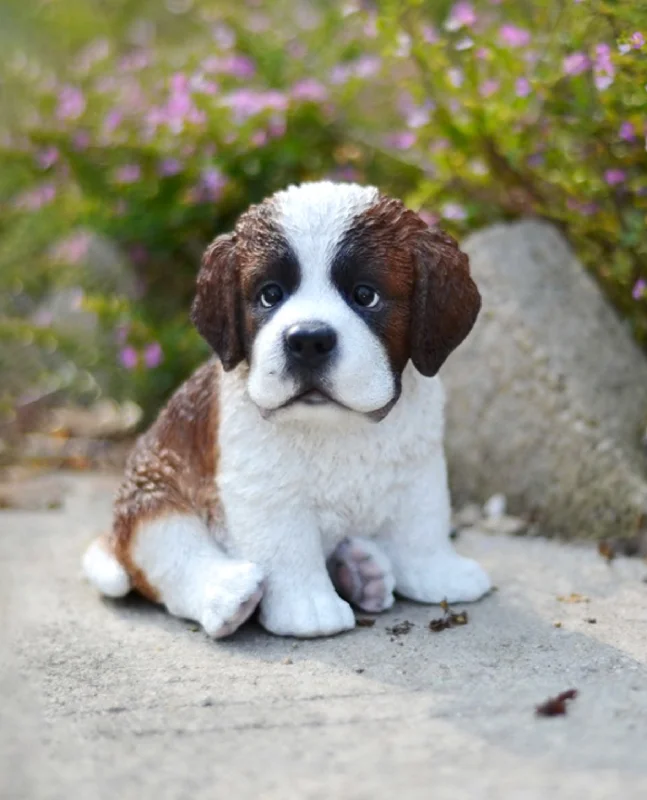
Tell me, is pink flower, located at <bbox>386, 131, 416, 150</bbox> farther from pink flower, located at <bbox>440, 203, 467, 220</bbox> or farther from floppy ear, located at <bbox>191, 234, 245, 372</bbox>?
floppy ear, located at <bbox>191, 234, 245, 372</bbox>

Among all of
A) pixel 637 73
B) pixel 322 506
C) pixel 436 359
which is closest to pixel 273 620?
pixel 322 506

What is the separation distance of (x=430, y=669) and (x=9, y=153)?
3878 mm

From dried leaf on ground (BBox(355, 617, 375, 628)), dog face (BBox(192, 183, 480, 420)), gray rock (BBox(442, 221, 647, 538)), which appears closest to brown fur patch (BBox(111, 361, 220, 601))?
dog face (BBox(192, 183, 480, 420))

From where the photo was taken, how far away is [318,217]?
275 cm

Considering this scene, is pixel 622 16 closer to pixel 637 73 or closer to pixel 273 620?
pixel 637 73

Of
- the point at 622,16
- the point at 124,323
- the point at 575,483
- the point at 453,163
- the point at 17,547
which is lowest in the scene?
the point at 17,547

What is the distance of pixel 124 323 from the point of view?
5047 millimetres

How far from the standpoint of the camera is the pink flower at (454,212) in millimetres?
4562

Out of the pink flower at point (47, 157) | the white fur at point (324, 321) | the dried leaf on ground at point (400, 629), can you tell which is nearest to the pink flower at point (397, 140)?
the pink flower at point (47, 157)

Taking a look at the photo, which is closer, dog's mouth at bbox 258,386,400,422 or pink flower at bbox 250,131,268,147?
dog's mouth at bbox 258,386,400,422

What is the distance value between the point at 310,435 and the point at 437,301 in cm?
51

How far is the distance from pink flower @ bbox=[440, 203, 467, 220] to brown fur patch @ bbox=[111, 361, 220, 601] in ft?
5.77

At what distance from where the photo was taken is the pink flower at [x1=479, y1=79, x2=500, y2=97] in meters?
4.29

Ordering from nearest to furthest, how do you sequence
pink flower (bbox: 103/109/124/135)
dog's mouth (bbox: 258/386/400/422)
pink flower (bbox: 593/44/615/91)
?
dog's mouth (bbox: 258/386/400/422) < pink flower (bbox: 593/44/615/91) < pink flower (bbox: 103/109/124/135)
